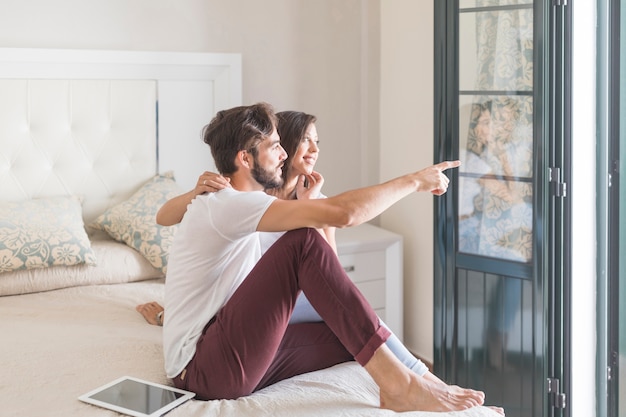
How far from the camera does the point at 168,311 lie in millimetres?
2109

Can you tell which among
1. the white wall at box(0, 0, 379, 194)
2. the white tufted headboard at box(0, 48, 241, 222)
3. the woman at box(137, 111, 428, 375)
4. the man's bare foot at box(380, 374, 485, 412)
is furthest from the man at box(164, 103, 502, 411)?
the white wall at box(0, 0, 379, 194)

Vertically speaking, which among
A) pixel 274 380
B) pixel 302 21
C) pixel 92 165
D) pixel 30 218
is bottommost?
pixel 274 380

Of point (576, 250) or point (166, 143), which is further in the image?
point (166, 143)

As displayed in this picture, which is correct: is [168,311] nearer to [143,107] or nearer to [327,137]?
[143,107]

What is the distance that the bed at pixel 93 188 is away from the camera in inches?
92.8

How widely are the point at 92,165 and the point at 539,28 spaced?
5.85 ft

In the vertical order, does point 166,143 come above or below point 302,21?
below

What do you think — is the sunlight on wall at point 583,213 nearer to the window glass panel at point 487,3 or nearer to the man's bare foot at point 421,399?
the window glass panel at point 487,3

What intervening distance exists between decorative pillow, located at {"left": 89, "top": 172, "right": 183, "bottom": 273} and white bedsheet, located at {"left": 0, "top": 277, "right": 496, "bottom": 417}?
24 centimetres

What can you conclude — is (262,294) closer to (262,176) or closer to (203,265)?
(203,265)

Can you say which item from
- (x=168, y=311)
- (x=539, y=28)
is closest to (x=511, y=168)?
(x=539, y=28)

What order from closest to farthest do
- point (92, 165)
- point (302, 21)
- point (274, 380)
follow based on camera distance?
point (274, 380) < point (92, 165) < point (302, 21)

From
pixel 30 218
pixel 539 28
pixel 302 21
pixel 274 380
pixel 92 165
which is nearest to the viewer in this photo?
pixel 274 380

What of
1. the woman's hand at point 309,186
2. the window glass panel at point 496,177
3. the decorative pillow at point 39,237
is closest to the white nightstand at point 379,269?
the window glass panel at point 496,177
